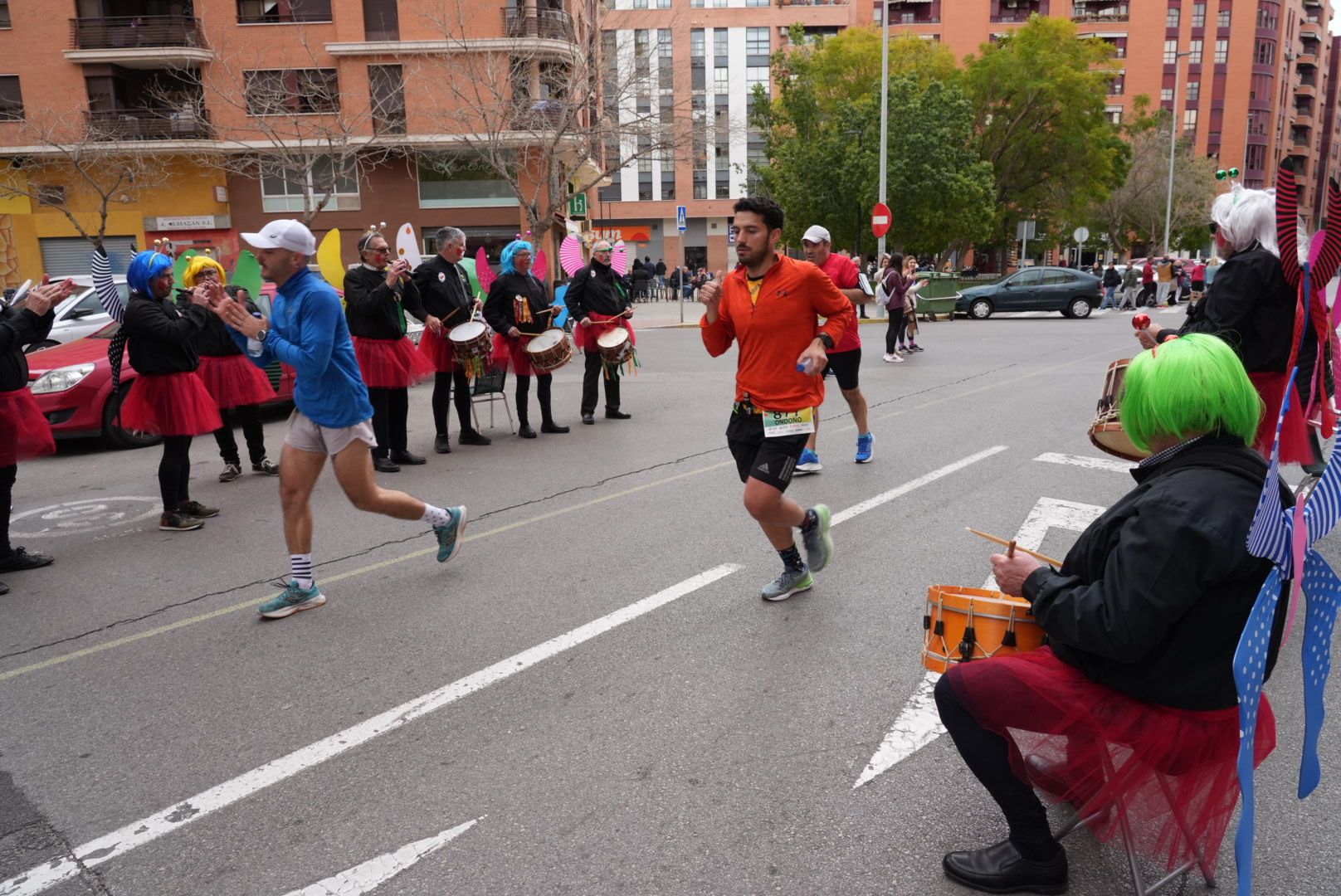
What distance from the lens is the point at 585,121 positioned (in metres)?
35.8

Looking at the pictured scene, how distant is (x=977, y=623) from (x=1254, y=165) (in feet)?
326

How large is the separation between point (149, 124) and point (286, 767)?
35177 millimetres

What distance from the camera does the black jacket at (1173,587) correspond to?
80.2 inches

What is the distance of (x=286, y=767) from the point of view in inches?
132

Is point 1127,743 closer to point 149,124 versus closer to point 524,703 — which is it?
point 524,703

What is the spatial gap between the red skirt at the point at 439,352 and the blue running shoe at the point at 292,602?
4531mm

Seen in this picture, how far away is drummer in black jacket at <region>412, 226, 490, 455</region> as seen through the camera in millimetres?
9109

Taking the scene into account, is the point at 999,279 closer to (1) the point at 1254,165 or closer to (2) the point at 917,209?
(2) the point at 917,209

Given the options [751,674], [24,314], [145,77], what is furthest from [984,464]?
[145,77]

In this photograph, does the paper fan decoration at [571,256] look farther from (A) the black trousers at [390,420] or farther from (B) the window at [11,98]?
(B) the window at [11,98]

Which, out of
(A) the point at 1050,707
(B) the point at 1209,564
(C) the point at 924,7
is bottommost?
(A) the point at 1050,707

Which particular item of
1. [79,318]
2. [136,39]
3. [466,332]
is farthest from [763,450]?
[136,39]

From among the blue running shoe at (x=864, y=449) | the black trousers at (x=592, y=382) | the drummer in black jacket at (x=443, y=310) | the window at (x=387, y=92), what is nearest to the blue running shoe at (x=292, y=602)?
the drummer in black jacket at (x=443, y=310)

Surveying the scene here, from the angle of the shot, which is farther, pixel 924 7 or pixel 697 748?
pixel 924 7
